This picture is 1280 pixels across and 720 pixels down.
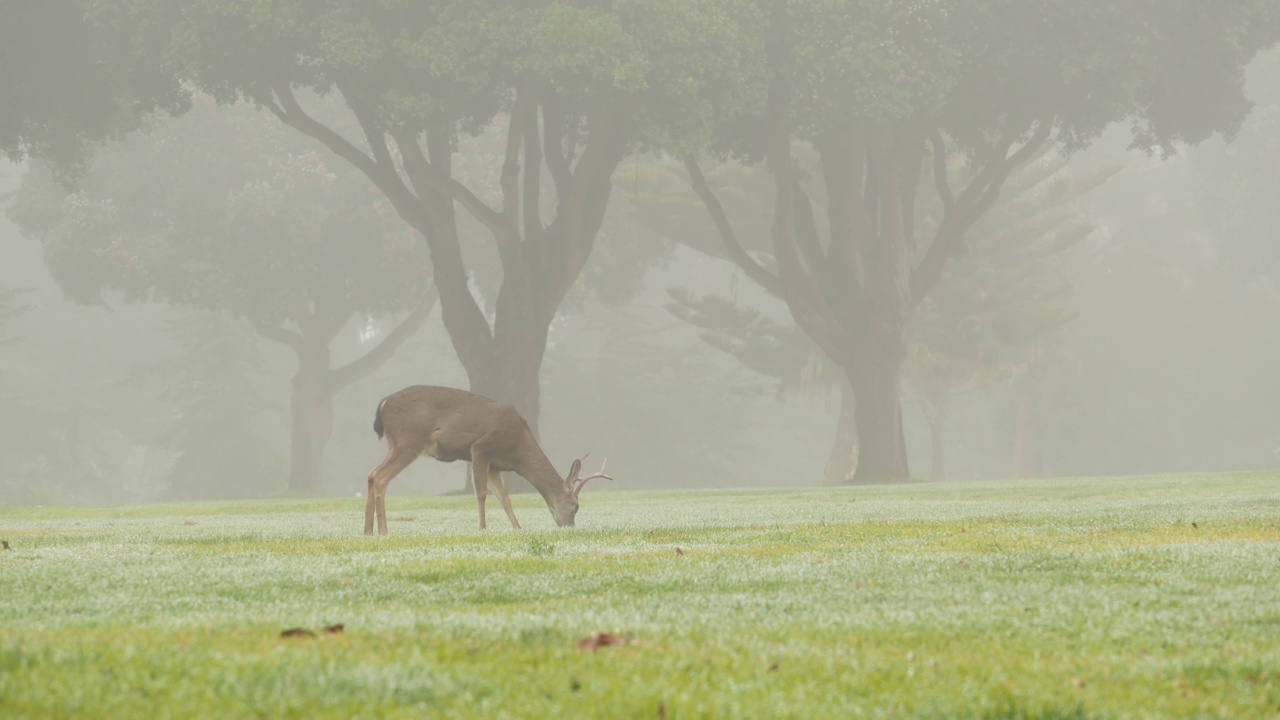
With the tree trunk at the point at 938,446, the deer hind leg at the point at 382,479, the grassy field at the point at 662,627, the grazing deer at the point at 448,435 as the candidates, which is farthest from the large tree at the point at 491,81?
the tree trunk at the point at 938,446

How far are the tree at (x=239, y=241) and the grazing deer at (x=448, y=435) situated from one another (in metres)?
42.6

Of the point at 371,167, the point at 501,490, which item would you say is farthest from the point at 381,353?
the point at 501,490

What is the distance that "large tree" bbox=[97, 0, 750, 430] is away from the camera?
3509cm

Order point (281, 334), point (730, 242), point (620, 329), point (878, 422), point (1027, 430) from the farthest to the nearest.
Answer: point (620, 329) < point (1027, 430) < point (281, 334) < point (730, 242) < point (878, 422)

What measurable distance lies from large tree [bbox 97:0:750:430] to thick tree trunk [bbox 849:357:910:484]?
395 inches

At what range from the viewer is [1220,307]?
9162 cm

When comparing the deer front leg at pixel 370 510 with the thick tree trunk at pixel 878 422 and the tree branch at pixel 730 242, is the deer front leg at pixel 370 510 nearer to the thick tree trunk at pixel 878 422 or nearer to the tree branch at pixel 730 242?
the tree branch at pixel 730 242

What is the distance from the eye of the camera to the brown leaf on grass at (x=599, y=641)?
671 centimetres

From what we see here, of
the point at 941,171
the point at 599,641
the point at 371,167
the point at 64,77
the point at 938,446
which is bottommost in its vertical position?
the point at 599,641

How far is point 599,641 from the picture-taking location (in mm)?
6824

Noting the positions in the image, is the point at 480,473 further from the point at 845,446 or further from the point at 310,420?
the point at 310,420

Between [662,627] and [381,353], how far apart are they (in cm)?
6048

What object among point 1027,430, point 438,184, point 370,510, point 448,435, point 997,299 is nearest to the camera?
point 370,510

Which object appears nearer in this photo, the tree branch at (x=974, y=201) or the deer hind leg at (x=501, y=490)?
the deer hind leg at (x=501, y=490)
